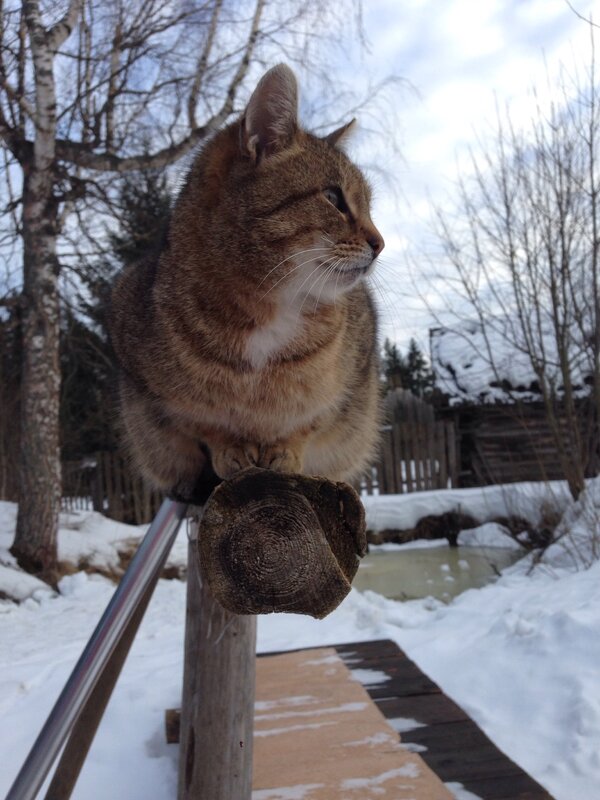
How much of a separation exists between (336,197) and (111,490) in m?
8.91

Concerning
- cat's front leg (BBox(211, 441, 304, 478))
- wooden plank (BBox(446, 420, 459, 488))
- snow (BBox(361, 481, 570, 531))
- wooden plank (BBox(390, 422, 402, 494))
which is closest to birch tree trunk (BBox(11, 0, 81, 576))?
snow (BBox(361, 481, 570, 531))

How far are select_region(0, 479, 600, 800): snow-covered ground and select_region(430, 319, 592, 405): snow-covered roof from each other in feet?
9.15

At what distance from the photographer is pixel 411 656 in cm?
351

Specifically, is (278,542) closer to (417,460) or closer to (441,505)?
(441,505)

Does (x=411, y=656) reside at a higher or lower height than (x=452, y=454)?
lower

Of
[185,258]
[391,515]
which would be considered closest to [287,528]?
[185,258]

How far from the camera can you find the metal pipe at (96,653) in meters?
1.51

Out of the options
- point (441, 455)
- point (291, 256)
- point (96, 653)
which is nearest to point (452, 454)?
point (441, 455)

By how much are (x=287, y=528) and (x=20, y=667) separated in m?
2.77

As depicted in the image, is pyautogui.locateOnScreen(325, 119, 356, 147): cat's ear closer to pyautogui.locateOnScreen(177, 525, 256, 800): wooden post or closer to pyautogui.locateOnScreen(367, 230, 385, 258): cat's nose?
pyautogui.locateOnScreen(367, 230, 385, 258): cat's nose

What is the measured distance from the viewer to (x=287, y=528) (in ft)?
3.29

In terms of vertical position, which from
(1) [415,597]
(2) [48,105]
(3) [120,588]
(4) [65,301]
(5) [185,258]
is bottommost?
(1) [415,597]

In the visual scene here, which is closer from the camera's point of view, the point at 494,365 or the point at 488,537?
the point at 488,537

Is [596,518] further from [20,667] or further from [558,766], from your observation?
[20,667]
